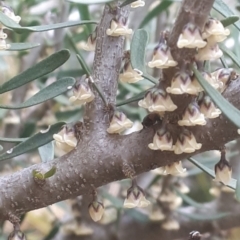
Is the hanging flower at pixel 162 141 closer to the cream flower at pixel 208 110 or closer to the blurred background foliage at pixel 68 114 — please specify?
the cream flower at pixel 208 110

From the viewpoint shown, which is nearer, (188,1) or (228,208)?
(188,1)

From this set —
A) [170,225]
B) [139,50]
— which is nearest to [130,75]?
[139,50]

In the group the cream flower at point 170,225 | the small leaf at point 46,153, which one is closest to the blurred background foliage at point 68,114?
the cream flower at point 170,225

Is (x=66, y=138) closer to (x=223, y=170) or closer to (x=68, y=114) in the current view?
(x=223, y=170)

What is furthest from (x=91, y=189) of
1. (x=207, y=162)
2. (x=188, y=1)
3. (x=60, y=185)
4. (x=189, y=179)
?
(x=189, y=179)

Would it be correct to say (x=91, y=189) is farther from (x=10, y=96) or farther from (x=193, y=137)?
(x=10, y=96)

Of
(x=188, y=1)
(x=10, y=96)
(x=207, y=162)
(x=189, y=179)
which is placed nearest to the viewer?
(x=188, y=1)
